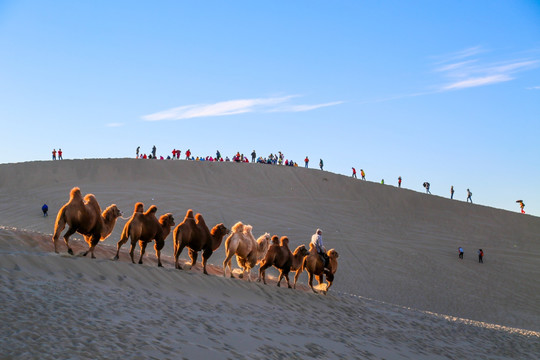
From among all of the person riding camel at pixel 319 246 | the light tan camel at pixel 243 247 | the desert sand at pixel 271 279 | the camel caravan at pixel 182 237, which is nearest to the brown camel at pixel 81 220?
the camel caravan at pixel 182 237

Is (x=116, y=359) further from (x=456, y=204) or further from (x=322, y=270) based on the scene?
(x=456, y=204)

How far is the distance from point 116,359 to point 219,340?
235cm

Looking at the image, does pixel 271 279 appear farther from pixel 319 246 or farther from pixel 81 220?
pixel 81 220

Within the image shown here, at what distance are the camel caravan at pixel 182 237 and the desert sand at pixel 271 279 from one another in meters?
0.75

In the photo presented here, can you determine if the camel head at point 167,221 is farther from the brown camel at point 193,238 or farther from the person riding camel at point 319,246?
the person riding camel at point 319,246

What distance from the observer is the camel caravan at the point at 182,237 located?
1370cm

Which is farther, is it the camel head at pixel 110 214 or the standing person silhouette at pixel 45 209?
the standing person silhouette at pixel 45 209

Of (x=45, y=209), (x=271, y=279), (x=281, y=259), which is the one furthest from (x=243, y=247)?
(x=45, y=209)

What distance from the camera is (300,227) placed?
33.7 metres

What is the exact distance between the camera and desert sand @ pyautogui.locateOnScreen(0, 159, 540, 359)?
849 centimetres

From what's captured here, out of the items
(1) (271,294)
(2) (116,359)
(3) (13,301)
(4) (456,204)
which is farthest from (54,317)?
(4) (456,204)

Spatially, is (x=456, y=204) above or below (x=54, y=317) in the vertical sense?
above

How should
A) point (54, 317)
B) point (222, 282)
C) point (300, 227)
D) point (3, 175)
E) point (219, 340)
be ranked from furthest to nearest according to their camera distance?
point (3, 175)
point (300, 227)
point (222, 282)
point (219, 340)
point (54, 317)

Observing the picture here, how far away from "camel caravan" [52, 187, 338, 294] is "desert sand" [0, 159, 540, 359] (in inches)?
29.3
